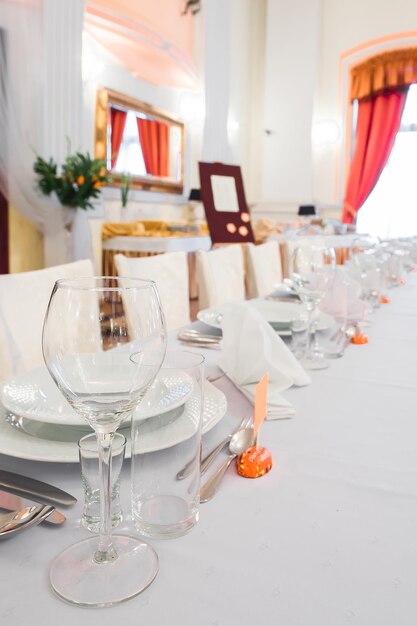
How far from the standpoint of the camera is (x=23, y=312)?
132cm

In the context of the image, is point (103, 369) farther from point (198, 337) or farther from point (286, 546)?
point (198, 337)

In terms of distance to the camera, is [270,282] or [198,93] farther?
[198,93]

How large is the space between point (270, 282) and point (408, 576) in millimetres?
2362

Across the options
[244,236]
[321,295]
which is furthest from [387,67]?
[321,295]

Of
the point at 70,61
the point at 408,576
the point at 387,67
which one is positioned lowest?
the point at 408,576

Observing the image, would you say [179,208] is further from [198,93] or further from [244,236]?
[244,236]

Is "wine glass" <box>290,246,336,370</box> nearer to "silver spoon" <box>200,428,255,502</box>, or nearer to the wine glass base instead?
"silver spoon" <box>200,428,255,502</box>

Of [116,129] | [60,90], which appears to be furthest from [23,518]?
[116,129]

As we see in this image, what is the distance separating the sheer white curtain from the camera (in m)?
3.39

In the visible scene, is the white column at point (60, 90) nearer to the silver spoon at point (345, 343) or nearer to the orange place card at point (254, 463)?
the silver spoon at point (345, 343)

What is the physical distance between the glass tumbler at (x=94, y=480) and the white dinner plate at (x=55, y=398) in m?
0.04

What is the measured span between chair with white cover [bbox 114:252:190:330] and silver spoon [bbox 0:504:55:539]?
130cm

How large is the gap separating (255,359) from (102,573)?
494 millimetres

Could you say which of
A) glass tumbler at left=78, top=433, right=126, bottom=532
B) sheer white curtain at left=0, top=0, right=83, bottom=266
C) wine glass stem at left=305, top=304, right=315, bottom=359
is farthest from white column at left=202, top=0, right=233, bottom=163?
glass tumbler at left=78, top=433, right=126, bottom=532
